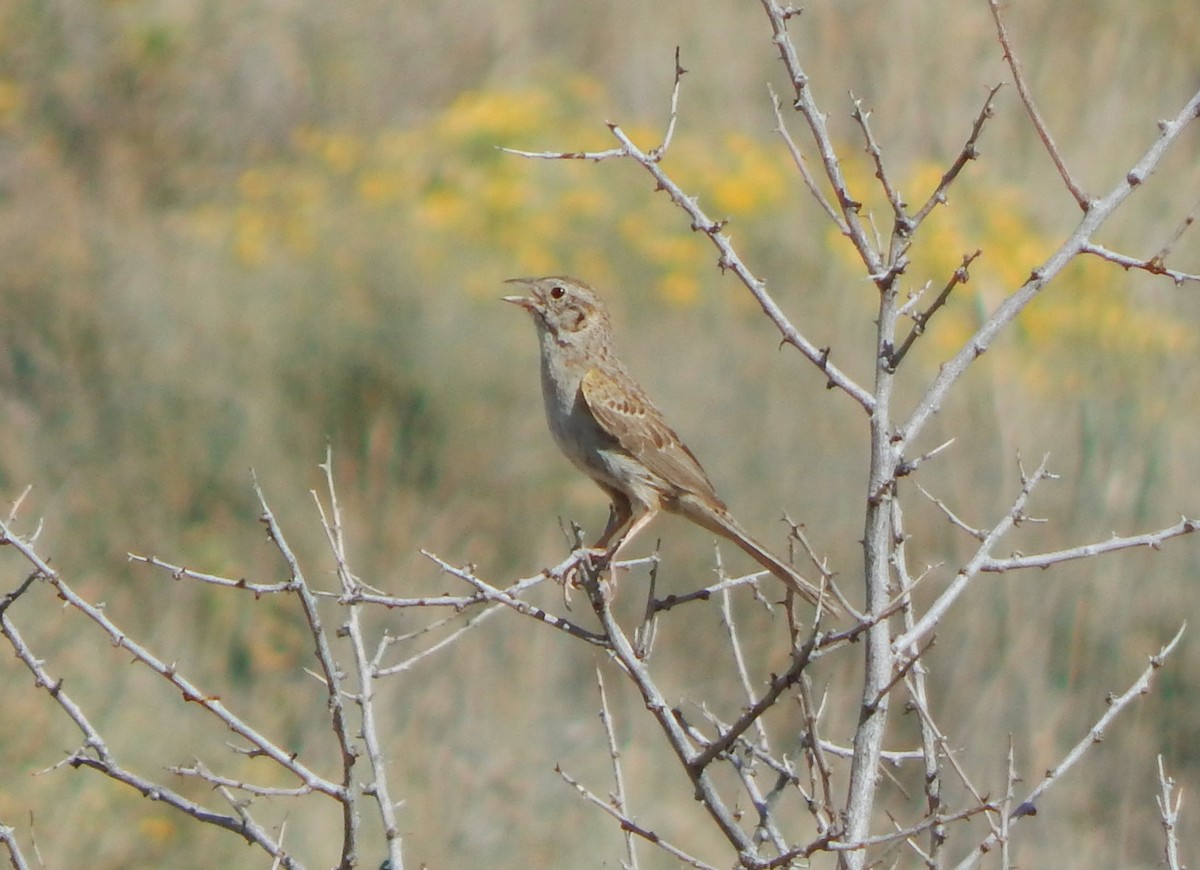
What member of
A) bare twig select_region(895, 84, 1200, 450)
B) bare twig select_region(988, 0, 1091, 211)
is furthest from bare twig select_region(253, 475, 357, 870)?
bare twig select_region(988, 0, 1091, 211)

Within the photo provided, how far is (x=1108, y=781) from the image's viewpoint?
26.7 feet

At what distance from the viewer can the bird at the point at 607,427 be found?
5520mm

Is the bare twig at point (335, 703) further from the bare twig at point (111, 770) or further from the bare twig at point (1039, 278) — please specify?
the bare twig at point (1039, 278)

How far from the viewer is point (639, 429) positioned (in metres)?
5.63

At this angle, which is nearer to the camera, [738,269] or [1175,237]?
[1175,237]

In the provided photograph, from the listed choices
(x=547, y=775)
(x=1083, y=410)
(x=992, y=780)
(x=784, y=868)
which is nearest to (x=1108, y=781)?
(x=992, y=780)

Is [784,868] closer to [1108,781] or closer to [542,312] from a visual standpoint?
[542,312]

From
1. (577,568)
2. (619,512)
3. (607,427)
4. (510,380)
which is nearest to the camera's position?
(577,568)

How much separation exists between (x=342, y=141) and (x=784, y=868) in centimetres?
1146

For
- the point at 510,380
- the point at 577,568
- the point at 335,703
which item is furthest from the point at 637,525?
the point at 510,380

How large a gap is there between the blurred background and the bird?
3.68ft

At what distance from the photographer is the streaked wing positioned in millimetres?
5547

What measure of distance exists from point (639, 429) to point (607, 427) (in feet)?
0.40

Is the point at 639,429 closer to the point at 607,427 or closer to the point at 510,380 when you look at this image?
the point at 607,427
